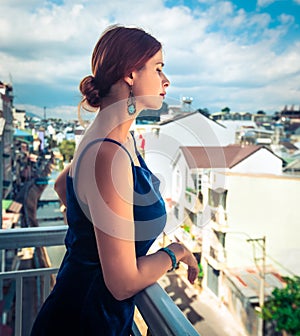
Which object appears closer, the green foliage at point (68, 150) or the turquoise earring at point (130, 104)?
the turquoise earring at point (130, 104)

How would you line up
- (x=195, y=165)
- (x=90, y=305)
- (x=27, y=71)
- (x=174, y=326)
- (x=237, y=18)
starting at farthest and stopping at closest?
(x=237, y=18) → (x=27, y=71) → (x=195, y=165) → (x=90, y=305) → (x=174, y=326)

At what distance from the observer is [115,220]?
12.9 inches

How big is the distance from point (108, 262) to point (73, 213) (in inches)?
3.3

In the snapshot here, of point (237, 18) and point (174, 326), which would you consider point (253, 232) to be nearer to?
point (237, 18)

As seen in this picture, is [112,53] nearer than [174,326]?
No

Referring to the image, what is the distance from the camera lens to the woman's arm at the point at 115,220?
1.08 ft

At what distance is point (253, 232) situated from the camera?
643 cm

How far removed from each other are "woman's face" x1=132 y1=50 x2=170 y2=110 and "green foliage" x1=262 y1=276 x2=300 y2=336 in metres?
5.76

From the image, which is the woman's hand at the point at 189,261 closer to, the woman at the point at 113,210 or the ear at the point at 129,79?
the woman at the point at 113,210

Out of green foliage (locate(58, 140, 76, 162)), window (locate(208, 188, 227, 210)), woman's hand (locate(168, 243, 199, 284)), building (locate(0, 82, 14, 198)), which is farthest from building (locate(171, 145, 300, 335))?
woman's hand (locate(168, 243, 199, 284))

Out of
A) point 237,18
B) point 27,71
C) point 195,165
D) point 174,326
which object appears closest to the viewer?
point 174,326

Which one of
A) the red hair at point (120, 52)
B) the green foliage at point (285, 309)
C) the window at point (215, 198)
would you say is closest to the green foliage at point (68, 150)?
the red hair at point (120, 52)

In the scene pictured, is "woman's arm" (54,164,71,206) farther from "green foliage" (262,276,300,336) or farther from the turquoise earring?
"green foliage" (262,276,300,336)

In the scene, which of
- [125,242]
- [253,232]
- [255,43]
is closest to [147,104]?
[125,242]
